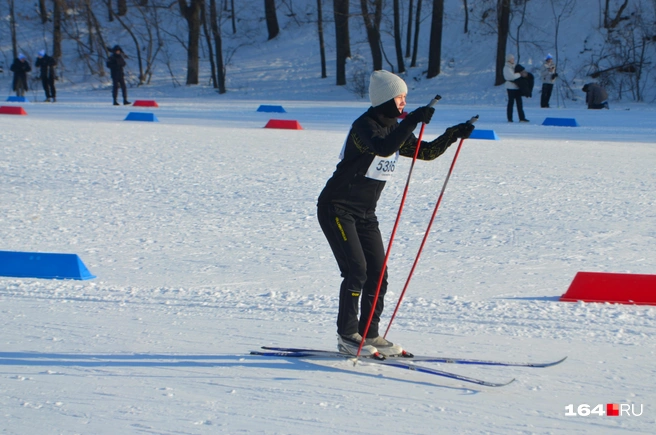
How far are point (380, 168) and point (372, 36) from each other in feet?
90.8

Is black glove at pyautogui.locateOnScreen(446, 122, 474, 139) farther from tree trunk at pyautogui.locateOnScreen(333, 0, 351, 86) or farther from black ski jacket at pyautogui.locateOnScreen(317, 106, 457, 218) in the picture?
tree trunk at pyautogui.locateOnScreen(333, 0, 351, 86)

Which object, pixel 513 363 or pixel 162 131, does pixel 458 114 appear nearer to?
pixel 162 131

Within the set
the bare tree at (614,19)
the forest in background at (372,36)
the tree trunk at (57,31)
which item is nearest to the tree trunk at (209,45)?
the forest in background at (372,36)

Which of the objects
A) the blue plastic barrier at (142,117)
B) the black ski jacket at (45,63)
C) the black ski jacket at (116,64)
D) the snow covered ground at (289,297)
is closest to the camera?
the snow covered ground at (289,297)

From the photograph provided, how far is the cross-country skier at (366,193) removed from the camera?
3.59 meters

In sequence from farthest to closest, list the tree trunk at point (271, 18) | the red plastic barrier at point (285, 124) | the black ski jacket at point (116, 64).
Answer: the tree trunk at point (271, 18) < the black ski jacket at point (116, 64) < the red plastic barrier at point (285, 124)

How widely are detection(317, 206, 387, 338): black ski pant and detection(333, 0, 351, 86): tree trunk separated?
89.2ft

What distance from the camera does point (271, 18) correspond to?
37.2 m

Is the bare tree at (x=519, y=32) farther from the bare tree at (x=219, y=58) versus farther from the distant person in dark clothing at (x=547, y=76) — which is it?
the bare tree at (x=219, y=58)

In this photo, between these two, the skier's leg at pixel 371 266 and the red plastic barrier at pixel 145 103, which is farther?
the red plastic barrier at pixel 145 103

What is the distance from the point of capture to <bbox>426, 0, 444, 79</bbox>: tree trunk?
28641 mm

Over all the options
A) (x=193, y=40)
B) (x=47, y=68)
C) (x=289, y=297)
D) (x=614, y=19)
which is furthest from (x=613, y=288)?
(x=193, y=40)

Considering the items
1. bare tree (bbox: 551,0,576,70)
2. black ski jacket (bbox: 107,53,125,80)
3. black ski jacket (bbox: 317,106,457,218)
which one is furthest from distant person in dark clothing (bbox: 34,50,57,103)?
black ski jacket (bbox: 317,106,457,218)

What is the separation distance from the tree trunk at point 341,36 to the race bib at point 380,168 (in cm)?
2724
